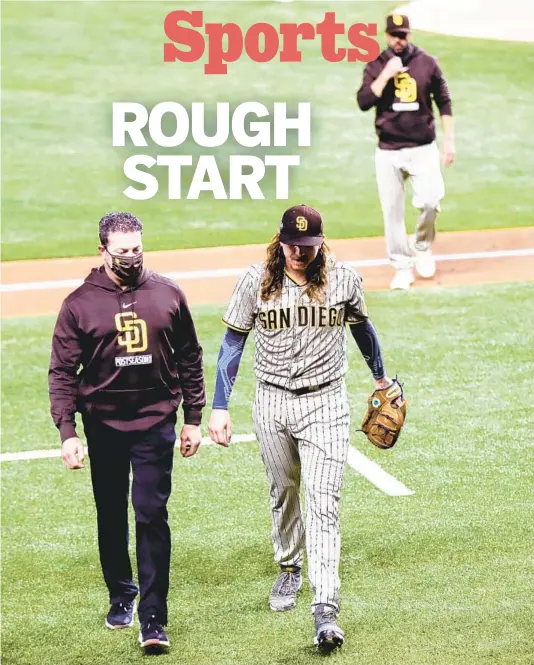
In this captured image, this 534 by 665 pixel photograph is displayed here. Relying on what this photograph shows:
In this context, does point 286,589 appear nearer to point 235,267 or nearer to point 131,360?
point 131,360

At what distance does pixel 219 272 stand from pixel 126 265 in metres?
8.58

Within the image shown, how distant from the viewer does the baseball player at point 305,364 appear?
632 centimetres

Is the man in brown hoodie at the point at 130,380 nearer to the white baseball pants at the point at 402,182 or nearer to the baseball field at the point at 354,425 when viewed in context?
the baseball field at the point at 354,425

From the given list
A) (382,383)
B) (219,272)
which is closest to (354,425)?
(382,383)

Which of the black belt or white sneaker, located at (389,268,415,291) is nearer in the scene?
the black belt

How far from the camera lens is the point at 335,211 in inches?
717

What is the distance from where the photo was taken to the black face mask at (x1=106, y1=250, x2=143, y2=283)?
618 cm

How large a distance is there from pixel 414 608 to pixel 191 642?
1095 mm

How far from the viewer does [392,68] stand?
1228 centimetres

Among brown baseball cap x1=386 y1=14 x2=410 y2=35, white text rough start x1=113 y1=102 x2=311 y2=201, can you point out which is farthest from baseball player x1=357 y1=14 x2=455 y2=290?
white text rough start x1=113 y1=102 x2=311 y2=201

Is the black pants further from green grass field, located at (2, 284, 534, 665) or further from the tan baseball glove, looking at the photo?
the tan baseball glove

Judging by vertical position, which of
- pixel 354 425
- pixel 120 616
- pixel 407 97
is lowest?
pixel 120 616

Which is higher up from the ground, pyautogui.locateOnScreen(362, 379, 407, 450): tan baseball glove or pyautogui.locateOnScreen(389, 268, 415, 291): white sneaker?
pyautogui.locateOnScreen(389, 268, 415, 291): white sneaker

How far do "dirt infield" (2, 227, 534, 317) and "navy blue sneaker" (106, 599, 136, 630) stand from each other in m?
6.85
